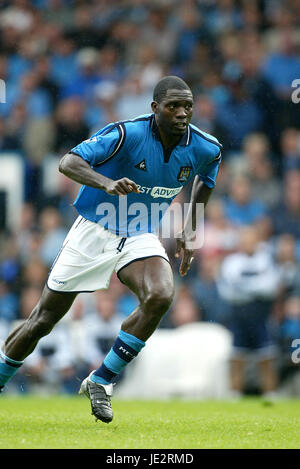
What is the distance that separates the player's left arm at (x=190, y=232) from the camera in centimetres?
674

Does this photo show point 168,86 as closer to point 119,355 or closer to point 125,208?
point 125,208

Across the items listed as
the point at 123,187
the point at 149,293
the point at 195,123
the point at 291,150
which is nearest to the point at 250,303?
the point at 291,150

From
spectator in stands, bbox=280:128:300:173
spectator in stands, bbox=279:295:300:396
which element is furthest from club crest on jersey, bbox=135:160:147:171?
spectator in stands, bbox=280:128:300:173

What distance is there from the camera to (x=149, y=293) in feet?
Result: 19.3

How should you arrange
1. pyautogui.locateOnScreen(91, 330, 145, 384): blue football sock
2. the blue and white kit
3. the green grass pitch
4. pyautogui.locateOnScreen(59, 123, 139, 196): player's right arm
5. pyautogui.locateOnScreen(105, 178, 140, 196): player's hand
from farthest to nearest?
the blue and white kit → pyautogui.locateOnScreen(91, 330, 145, 384): blue football sock → pyautogui.locateOnScreen(59, 123, 139, 196): player's right arm → pyautogui.locateOnScreen(105, 178, 140, 196): player's hand → the green grass pitch

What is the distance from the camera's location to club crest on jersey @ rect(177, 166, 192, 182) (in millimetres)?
6418

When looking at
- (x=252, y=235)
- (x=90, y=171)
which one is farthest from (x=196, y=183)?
(x=252, y=235)

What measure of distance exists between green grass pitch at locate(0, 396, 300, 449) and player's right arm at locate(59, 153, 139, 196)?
5.19ft

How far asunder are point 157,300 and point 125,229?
2.39ft

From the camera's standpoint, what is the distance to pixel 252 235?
35.0 feet

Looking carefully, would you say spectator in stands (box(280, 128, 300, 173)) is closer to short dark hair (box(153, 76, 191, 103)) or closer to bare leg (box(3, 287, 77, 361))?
short dark hair (box(153, 76, 191, 103))

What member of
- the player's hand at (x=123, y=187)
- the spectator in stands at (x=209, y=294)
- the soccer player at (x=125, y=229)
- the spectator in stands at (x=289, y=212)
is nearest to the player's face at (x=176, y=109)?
the soccer player at (x=125, y=229)
